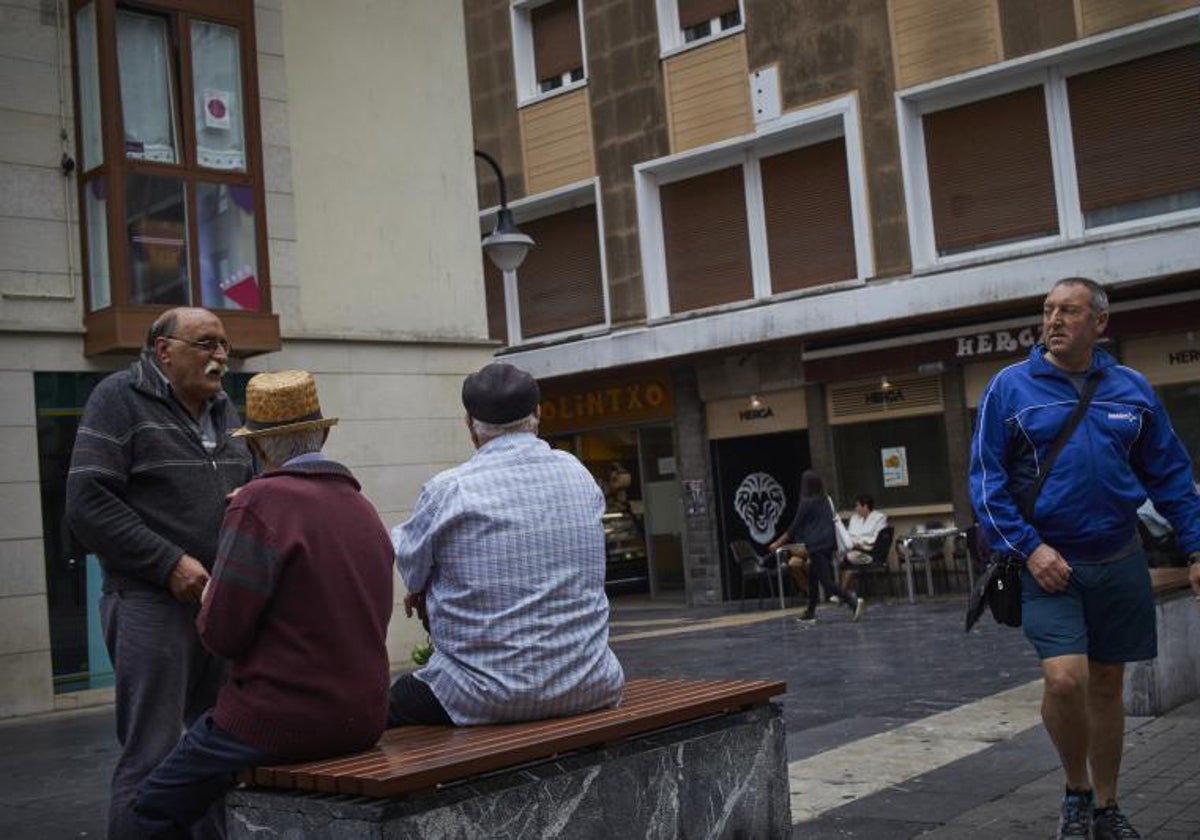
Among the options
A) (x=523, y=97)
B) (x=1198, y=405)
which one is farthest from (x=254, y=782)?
(x=523, y=97)

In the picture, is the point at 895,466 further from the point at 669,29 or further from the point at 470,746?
the point at 470,746

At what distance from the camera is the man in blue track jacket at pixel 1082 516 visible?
15.8 ft

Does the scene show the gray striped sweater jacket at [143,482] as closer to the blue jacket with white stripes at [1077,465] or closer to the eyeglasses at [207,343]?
the eyeglasses at [207,343]

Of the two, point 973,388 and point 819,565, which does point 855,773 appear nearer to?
point 819,565

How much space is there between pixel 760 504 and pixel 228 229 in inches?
449

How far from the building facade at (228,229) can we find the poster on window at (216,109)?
16mm

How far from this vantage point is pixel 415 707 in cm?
435

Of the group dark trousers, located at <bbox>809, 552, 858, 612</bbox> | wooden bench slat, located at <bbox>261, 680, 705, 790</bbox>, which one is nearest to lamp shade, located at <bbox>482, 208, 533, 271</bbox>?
dark trousers, located at <bbox>809, 552, 858, 612</bbox>

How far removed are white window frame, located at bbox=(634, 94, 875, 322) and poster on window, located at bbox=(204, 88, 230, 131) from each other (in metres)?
9.57

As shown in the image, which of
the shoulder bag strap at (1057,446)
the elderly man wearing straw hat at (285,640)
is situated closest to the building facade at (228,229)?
the elderly man wearing straw hat at (285,640)

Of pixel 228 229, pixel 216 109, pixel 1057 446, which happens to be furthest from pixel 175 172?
pixel 1057 446

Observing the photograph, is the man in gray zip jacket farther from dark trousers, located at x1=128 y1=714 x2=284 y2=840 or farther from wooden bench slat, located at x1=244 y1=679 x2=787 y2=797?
wooden bench slat, located at x1=244 y1=679 x2=787 y2=797

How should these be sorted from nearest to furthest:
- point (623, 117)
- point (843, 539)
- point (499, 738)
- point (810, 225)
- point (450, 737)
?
1. point (499, 738)
2. point (450, 737)
3. point (843, 539)
4. point (810, 225)
5. point (623, 117)

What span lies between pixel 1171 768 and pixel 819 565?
33.8 ft
